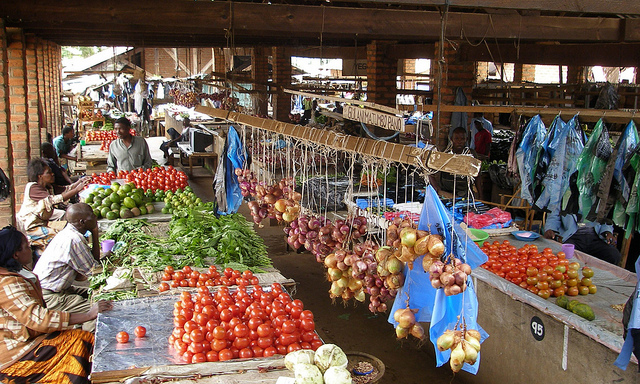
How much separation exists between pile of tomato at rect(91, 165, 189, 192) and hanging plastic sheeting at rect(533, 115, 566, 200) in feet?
16.1

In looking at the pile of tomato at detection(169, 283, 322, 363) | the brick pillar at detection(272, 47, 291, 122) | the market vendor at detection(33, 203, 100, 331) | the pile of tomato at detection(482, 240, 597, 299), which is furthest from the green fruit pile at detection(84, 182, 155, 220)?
the brick pillar at detection(272, 47, 291, 122)

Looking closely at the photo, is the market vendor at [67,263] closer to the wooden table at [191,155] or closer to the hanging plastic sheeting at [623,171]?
the hanging plastic sheeting at [623,171]

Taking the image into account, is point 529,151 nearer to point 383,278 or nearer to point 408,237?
point 383,278

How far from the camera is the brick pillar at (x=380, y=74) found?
9883 millimetres

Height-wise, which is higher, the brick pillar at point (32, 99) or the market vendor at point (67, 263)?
the brick pillar at point (32, 99)

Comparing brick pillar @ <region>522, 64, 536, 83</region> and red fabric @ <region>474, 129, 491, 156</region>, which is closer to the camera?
red fabric @ <region>474, 129, 491, 156</region>

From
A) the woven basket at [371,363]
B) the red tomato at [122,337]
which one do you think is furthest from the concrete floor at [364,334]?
the red tomato at [122,337]

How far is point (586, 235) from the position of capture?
544cm

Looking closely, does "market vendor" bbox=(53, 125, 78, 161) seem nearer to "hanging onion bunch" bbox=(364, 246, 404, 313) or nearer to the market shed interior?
the market shed interior

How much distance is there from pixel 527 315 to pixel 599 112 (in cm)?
170

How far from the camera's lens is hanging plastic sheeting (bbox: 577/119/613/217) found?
4520mm

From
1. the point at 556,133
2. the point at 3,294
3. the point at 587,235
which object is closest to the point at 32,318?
the point at 3,294

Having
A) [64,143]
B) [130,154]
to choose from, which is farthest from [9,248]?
[64,143]

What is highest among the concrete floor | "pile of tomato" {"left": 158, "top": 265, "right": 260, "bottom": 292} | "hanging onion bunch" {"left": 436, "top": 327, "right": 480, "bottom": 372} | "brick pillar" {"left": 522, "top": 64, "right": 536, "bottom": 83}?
"brick pillar" {"left": 522, "top": 64, "right": 536, "bottom": 83}
